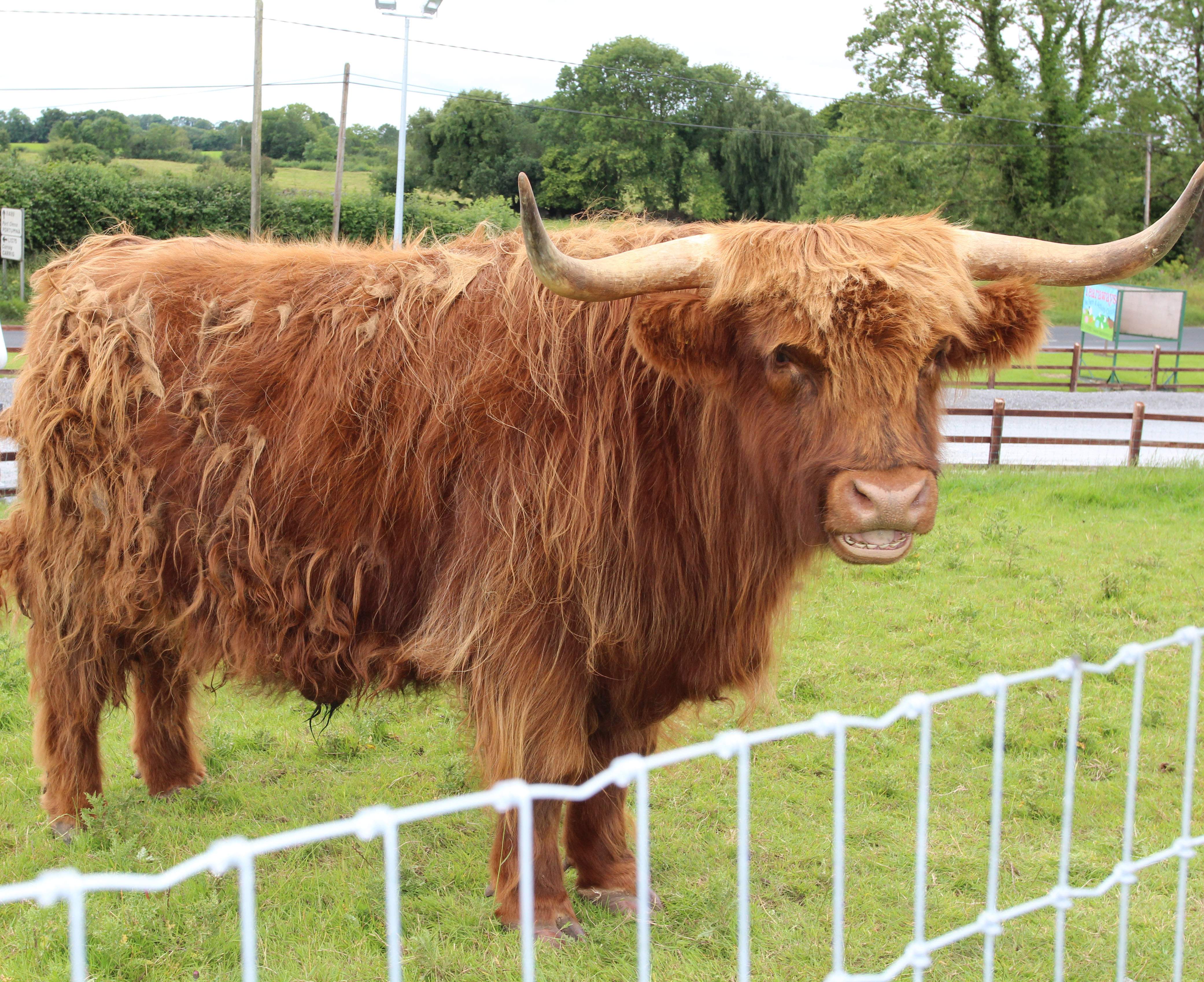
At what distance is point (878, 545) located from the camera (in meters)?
2.41

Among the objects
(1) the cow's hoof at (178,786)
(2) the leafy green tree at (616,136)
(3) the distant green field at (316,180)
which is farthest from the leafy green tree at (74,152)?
(1) the cow's hoof at (178,786)

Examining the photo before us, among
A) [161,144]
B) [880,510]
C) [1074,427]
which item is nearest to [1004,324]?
[880,510]

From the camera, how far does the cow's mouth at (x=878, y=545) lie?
240 centimetres

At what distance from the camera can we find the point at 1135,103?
33.5 metres

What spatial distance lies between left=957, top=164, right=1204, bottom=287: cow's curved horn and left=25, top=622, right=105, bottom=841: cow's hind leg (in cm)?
310

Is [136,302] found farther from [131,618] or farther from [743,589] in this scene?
[743,589]

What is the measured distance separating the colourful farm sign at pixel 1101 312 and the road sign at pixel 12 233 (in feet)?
59.5

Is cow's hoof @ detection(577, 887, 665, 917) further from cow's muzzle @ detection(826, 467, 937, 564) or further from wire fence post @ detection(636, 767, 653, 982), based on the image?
wire fence post @ detection(636, 767, 653, 982)

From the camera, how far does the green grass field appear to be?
10.2 feet

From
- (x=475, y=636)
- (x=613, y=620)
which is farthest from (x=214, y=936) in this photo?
(x=613, y=620)

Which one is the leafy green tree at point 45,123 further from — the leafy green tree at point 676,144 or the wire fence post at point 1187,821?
the wire fence post at point 1187,821

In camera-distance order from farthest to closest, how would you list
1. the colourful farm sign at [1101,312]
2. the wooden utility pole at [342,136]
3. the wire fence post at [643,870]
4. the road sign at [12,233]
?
the wooden utility pole at [342,136] → the colourful farm sign at [1101,312] → the road sign at [12,233] → the wire fence post at [643,870]

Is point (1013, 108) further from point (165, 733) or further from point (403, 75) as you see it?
point (165, 733)

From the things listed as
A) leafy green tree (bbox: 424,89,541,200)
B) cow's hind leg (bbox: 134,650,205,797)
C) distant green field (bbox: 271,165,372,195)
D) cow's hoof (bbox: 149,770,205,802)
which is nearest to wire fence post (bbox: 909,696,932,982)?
cow's hind leg (bbox: 134,650,205,797)
